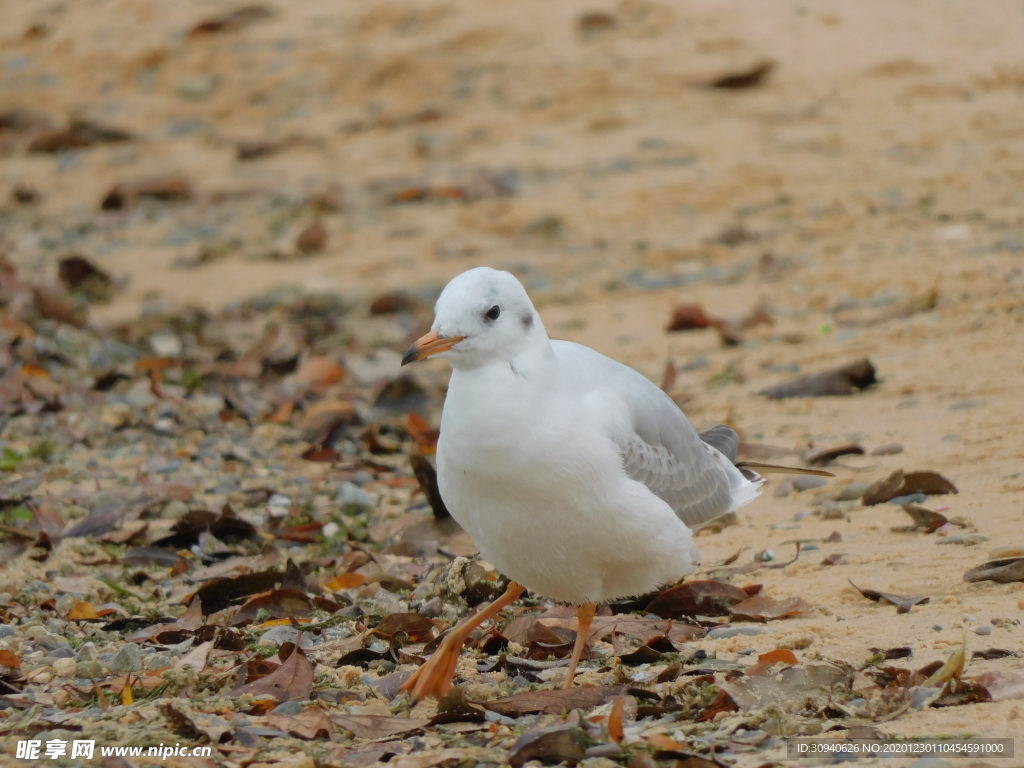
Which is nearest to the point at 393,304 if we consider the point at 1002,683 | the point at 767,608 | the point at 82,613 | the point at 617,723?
the point at 82,613

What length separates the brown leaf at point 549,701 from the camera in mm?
3205

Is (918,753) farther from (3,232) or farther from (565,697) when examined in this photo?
(3,232)

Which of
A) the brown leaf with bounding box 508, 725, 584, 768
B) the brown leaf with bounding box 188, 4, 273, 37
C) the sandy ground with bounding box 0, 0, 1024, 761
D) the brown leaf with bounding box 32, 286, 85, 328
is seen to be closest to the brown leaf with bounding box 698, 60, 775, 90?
the sandy ground with bounding box 0, 0, 1024, 761

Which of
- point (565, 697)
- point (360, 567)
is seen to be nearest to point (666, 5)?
point (360, 567)

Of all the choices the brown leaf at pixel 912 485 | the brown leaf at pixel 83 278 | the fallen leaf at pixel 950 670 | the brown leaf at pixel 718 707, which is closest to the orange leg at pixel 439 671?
the brown leaf at pixel 718 707

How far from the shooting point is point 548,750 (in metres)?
2.81

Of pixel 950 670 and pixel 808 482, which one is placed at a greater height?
pixel 950 670

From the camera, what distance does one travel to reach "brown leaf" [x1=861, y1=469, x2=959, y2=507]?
14.5 feet

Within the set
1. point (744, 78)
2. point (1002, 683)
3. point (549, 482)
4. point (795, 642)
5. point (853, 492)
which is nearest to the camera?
point (1002, 683)

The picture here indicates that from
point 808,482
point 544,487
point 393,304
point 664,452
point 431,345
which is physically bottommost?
point 393,304

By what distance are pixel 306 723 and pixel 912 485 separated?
7.78ft

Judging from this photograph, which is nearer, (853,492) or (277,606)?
(277,606)

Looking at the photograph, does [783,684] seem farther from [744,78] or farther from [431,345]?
[744,78]

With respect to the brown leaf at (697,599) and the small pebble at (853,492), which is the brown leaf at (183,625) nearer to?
the brown leaf at (697,599)
